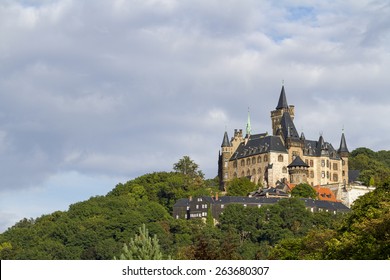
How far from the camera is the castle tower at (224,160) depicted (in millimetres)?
185788

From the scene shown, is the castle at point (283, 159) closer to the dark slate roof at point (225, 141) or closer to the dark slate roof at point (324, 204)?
the dark slate roof at point (225, 141)

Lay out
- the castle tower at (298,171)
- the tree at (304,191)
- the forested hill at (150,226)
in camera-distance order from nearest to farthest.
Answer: the forested hill at (150,226) → the tree at (304,191) → the castle tower at (298,171)

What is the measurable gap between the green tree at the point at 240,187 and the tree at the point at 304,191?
23.2 ft

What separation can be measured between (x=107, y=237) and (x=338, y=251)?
99.2 metres

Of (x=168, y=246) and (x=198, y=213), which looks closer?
(x=168, y=246)

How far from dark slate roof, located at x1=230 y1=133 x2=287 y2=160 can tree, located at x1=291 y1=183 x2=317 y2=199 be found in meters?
9.57

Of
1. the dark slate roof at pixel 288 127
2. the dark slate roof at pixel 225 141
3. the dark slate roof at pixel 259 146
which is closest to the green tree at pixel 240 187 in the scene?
the dark slate roof at pixel 259 146

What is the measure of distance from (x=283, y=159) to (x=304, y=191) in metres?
10.2

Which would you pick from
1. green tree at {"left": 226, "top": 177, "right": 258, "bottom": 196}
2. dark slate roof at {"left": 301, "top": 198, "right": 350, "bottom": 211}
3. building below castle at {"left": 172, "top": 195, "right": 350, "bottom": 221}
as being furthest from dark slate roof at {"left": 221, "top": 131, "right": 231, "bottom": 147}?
dark slate roof at {"left": 301, "top": 198, "right": 350, "bottom": 211}

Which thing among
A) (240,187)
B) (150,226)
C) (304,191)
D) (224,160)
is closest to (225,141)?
(224,160)

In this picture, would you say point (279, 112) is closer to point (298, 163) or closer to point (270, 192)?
point (298, 163)
